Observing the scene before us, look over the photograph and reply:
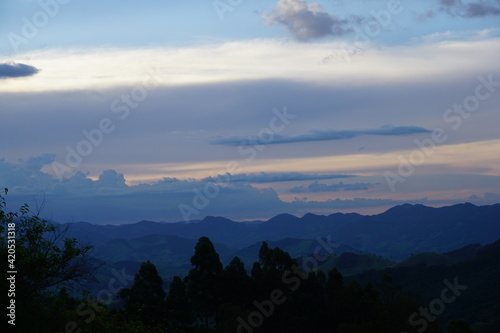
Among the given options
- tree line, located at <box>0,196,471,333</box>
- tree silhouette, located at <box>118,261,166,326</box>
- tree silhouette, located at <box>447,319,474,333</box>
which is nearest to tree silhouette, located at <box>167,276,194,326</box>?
tree line, located at <box>0,196,471,333</box>

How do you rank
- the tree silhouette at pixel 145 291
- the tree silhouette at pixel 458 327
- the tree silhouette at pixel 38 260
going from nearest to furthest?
the tree silhouette at pixel 38 260
the tree silhouette at pixel 145 291
the tree silhouette at pixel 458 327

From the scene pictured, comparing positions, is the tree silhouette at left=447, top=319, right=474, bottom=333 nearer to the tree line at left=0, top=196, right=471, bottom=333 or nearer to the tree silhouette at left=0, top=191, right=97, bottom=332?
the tree line at left=0, top=196, right=471, bottom=333

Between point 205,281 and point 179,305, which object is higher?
point 205,281

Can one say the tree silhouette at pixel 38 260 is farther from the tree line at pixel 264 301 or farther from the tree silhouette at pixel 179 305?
the tree silhouette at pixel 179 305

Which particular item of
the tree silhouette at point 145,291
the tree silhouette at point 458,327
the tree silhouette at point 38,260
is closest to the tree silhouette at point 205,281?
the tree silhouette at point 145,291

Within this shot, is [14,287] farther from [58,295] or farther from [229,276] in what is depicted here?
[229,276]

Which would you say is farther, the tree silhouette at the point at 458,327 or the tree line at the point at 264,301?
the tree silhouette at the point at 458,327

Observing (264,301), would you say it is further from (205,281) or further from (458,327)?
(458,327)

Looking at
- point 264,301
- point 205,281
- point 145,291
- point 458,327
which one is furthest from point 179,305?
point 458,327

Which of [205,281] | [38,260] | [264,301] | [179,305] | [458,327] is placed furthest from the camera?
[458,327]

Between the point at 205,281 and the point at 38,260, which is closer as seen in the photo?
the point at 38,260

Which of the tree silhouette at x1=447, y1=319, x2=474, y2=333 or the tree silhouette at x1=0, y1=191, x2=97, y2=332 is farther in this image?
the tree silhouette at x1=447, y1=319, x2=474, y2=333

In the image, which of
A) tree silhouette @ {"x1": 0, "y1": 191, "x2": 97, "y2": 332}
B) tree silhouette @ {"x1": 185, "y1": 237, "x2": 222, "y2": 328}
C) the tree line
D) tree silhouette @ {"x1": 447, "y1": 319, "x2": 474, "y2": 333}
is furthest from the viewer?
tree silhouette @ {"x1": 447, "y1": 319, "x2": 474, "y2": 333}

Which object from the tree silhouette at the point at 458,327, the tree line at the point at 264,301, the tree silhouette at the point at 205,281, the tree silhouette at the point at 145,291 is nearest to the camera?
the tree line at the point at 264,301
